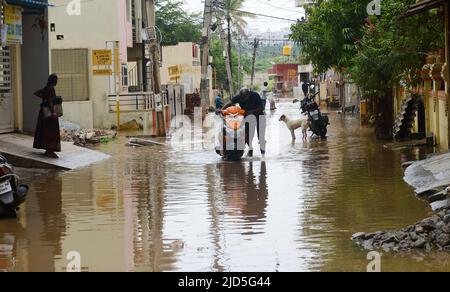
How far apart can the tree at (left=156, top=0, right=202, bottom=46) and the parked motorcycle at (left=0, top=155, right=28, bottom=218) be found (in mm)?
54785

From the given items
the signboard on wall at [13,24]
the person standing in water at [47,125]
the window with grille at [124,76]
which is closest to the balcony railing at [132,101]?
the window with grille at [124,76]

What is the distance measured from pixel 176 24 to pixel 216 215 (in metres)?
59.5

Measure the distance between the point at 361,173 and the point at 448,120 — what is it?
2675 millimetres

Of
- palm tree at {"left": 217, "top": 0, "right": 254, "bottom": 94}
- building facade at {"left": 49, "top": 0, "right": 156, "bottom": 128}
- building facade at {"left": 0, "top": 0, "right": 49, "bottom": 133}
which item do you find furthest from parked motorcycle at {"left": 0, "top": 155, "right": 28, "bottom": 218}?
palm tree at {"left": 217, "top": 0, "right": 254, "bottom": 94}

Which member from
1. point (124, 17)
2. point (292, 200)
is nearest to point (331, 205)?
point (292, 200)

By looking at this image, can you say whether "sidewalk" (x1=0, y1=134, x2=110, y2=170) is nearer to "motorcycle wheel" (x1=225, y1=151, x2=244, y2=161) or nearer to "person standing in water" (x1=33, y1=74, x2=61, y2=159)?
"person standing in water" (x1=33, y1=74, x2=61, y2=159)

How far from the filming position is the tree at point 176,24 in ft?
215

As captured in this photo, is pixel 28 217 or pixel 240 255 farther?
pixel 28 217

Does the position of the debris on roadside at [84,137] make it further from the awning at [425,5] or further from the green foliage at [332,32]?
the awning at [425,5]

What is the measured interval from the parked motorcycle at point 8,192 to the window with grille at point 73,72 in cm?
2201

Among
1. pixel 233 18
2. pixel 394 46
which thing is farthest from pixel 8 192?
pixel 233 18

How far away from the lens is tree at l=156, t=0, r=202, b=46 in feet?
215
